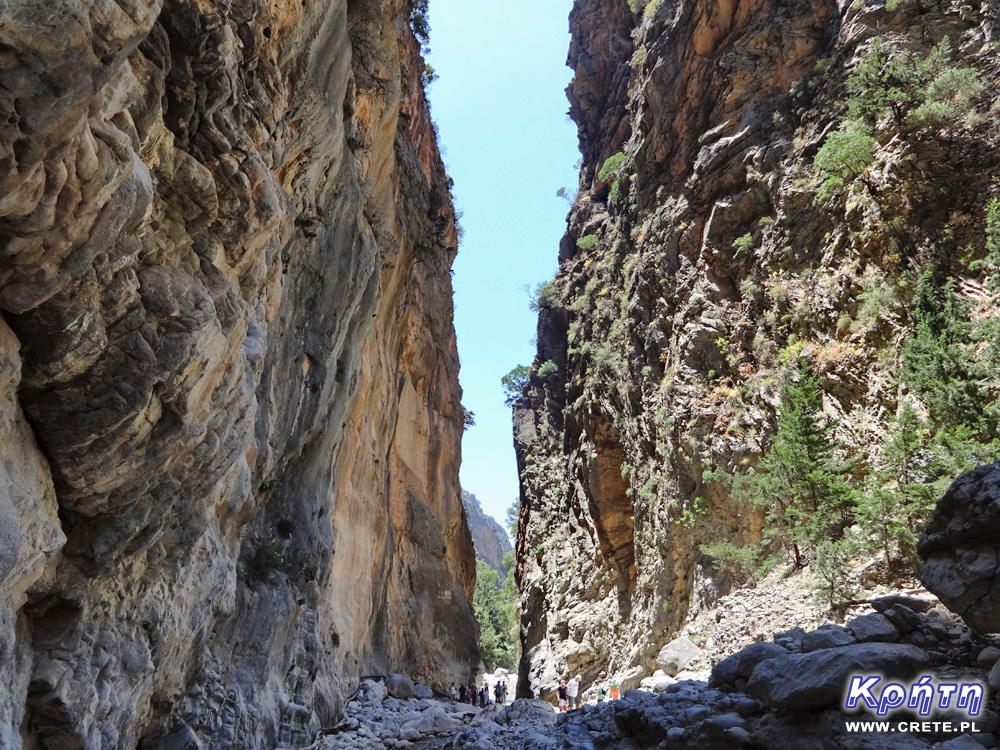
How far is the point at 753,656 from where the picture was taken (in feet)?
24.8

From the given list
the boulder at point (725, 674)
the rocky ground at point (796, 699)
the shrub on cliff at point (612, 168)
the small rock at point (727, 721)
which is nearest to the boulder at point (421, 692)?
the rocky ground at point (796, 699)

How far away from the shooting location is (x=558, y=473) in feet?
97.9

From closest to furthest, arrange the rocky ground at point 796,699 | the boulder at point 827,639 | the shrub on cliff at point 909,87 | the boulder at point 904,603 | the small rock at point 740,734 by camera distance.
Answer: the rocky ground at point 796,699 → the small rock at point 740,734 → the boulder at point 827,639 → the boulder at point 904,603 → the shrub on cliff at point 909,87

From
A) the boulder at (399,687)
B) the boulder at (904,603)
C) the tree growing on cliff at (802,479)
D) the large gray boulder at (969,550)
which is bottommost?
the boulder at (399,687)

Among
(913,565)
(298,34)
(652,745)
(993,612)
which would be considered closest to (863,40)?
(913,565)

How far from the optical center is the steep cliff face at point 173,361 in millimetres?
3902

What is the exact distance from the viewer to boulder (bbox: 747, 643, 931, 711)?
5590 millimetres

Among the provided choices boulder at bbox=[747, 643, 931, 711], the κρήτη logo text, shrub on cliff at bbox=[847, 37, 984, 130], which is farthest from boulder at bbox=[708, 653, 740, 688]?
shrub on cliff at bbox=[847, 37, 984, 130]

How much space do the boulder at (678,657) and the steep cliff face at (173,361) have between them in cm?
760

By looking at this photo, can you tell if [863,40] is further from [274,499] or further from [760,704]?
[274,499]

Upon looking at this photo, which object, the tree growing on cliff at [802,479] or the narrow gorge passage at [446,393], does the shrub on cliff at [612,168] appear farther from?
the tree growing on cliff at [802,479]

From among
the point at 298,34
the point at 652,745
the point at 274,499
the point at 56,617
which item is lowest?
the point at 652,745

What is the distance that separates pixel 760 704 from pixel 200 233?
7.78 meters

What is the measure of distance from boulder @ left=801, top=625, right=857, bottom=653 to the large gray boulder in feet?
4.35
